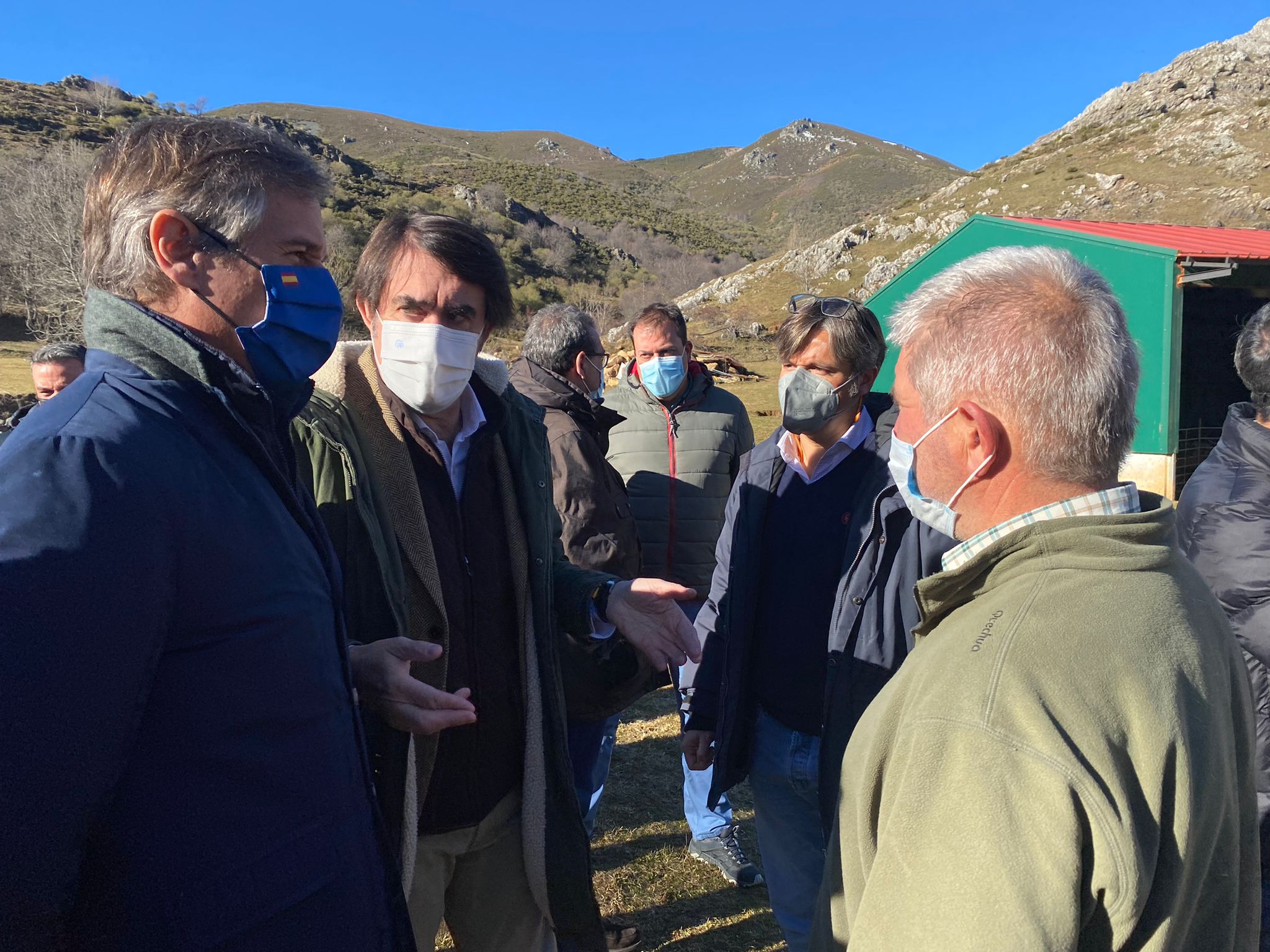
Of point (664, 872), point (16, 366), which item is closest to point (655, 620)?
point (664, 872)

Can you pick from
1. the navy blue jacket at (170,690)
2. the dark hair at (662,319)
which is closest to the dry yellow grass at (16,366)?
the dark hair at (662,319)

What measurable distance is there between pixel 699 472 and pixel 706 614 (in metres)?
1.25

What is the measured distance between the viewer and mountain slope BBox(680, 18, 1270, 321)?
121ft

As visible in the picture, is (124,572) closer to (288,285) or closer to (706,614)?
(288,285)

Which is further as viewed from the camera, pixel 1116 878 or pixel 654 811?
pixel 654 811

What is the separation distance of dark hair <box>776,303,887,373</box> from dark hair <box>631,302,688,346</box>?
1.33 m

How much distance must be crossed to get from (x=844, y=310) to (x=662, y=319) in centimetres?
151

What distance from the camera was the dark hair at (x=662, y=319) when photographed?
4164mm

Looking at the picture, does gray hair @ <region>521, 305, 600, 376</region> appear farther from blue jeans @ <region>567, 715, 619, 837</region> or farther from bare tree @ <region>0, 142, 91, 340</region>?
bare tree @ <region>0, 142, 91, 340</region>

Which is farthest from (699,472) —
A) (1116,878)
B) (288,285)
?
(1116,878)

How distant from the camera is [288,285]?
4.72 ft

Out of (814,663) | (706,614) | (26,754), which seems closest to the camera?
(26,754)

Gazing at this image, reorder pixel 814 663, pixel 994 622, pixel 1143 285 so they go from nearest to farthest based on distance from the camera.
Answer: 1. pixel 994 622
2. pixel 814 663
3. pixel 1143 285

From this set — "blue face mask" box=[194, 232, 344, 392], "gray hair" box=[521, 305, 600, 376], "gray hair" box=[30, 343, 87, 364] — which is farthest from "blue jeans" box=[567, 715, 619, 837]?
"gray hair" box=[30, 343, 87, 364]
